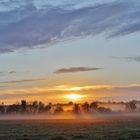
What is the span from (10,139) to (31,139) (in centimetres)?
298

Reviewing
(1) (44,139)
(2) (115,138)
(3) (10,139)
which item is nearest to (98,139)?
(2) (115,138)

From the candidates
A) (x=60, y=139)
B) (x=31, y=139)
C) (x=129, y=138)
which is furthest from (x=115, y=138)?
(x=31, y=139)

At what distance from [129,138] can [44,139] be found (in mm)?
11751

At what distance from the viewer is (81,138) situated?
204 feet

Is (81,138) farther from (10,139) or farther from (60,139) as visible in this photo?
(10,139)

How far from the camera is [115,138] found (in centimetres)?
6069

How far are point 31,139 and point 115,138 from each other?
11.5m

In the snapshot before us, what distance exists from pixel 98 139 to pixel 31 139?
9184 mm

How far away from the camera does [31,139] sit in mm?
60625

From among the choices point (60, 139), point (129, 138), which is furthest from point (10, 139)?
point (129, 138)

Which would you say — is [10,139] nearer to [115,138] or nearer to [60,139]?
[60,139]

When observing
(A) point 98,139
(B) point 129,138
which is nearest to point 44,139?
(A) point 98,139

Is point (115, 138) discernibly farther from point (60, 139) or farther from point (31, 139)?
point (31, 139)

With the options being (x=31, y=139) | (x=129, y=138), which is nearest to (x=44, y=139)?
(x=31, y=139)
